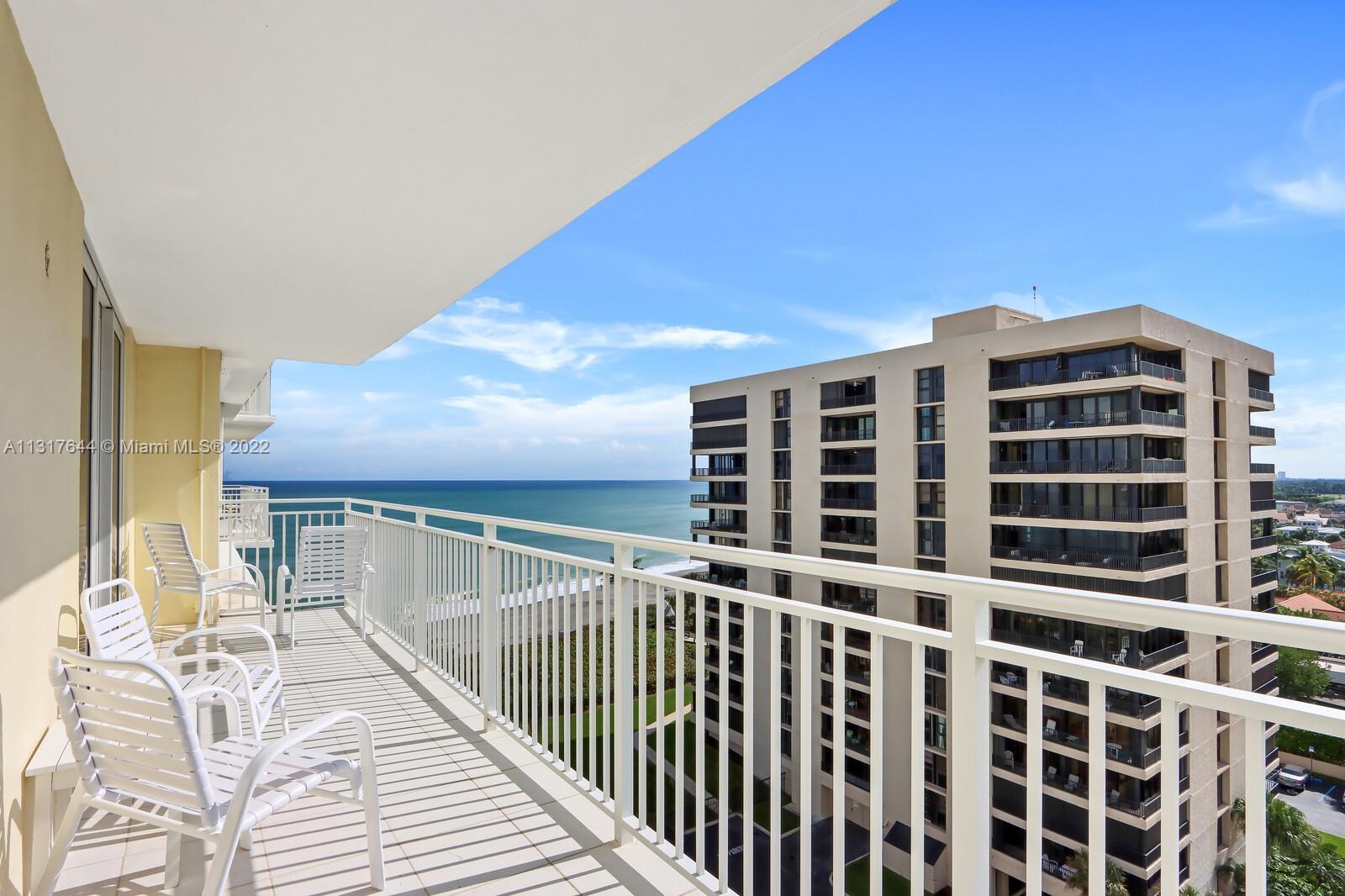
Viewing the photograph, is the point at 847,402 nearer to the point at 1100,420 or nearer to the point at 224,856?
the point at 1100,420

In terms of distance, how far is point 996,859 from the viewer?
18688 mm

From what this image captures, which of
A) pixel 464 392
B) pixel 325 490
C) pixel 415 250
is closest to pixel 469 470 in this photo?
pixel 464 392

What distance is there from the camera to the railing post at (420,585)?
425 cm

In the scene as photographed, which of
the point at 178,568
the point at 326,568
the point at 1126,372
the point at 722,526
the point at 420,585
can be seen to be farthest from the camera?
the point at 722,526

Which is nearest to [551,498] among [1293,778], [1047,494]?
[1047,494]

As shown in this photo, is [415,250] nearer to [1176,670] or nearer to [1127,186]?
[1176,670]

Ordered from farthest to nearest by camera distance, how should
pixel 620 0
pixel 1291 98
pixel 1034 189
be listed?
1. pixel 1034 189
2. pixel 1291 98
3. pixel 620 0

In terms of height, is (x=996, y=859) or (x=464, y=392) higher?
(x=464, y=392)

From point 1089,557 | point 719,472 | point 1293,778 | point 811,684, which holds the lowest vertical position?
point 1293,778

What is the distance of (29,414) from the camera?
1.94m

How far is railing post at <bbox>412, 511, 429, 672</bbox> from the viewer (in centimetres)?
425

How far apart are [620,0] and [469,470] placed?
164 ft

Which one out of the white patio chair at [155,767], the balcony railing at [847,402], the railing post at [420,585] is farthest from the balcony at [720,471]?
the white patio chair at [155,767]

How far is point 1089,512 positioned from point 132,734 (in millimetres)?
22539
